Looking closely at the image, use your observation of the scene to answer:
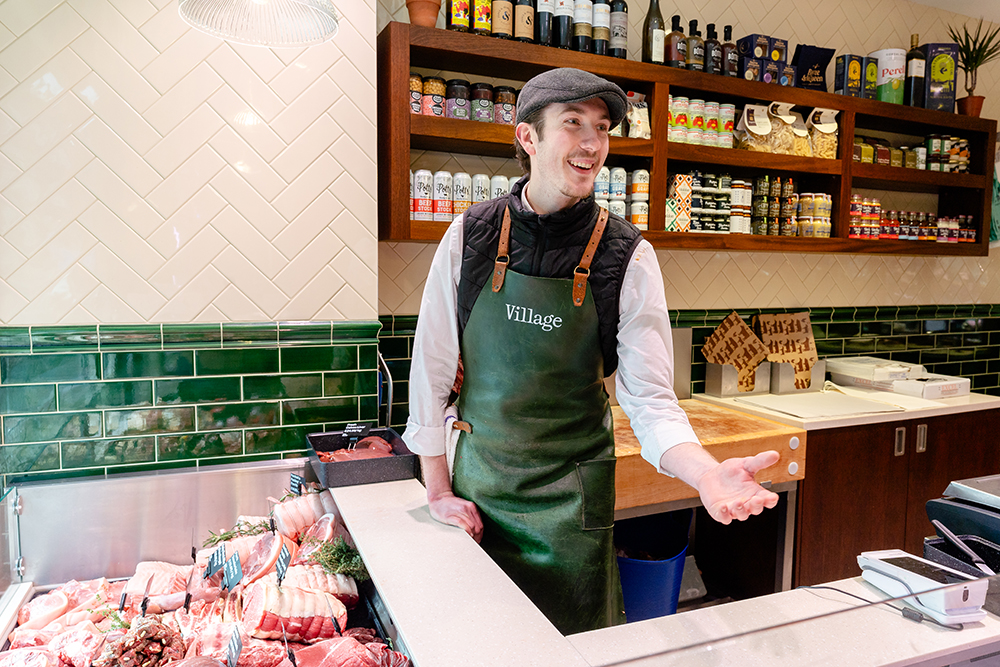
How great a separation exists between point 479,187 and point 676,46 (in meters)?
1.09

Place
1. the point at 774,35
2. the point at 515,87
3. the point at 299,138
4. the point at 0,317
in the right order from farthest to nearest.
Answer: the point at 774,35 < the point at 515,87 < the point at 299,138 < the point at 0,317

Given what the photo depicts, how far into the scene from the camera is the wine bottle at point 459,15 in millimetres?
2436

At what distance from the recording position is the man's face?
1.45 m

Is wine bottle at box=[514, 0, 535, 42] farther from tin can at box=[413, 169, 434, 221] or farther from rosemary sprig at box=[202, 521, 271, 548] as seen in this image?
rosemary sprig at box=[202, 521, 271, 548]

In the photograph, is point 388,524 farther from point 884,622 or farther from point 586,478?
point 884,622

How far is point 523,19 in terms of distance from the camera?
2.50 m

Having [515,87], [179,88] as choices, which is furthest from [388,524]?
[515,87]

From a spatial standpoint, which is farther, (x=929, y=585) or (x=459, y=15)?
(x=459, y=15)

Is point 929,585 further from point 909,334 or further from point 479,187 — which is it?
point 909,334

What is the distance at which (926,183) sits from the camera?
347cm

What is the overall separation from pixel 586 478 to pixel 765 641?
0.86 metres

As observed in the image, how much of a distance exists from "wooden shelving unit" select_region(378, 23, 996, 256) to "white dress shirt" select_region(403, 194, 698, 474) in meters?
0.81

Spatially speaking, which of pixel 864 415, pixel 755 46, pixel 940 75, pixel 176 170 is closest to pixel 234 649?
pixel 176 170

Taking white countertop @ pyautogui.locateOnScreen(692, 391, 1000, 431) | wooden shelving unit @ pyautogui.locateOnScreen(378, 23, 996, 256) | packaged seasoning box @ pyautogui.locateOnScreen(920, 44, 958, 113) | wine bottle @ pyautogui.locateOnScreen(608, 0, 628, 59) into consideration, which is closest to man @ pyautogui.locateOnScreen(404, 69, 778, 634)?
wooden shelving unit @ pyautogui.locateOnScreen(378, 23, 996, 256)
